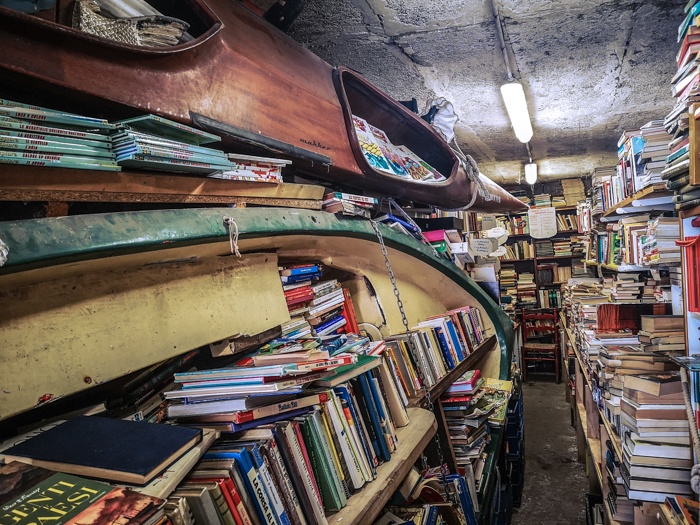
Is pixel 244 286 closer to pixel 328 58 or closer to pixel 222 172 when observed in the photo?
pixel 222 172

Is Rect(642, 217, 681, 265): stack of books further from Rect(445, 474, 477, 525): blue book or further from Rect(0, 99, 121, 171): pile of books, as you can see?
Rect(0, 99, 121, 171): pile of books

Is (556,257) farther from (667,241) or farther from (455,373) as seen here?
(455,373)

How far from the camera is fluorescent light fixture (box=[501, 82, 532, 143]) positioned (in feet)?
9.51

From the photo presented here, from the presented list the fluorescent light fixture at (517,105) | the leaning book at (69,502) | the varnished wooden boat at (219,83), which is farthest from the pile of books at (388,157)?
the leaning book at (69,502)

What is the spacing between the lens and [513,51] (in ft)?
8.99

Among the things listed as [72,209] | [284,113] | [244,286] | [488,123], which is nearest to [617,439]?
[244,286]

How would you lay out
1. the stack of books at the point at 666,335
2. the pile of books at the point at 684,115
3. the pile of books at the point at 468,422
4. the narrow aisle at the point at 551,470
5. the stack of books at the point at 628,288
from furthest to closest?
1. the narrow aisle at the point at 551,470
2. the stack of books at the point at 628,288
3. the pile of books at the point at 468,422
4. the stack of books at the point at 666,335
5. the pile of books at the point at 684,115

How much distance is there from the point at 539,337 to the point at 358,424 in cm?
772

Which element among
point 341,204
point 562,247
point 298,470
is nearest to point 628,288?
point 341,204

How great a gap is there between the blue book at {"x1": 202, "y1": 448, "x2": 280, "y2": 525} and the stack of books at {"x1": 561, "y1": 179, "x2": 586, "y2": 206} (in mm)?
8498

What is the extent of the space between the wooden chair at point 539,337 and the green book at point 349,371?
7.16 m

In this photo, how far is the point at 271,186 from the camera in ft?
4.86

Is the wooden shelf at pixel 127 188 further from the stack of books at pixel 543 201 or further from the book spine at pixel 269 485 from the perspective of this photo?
the stack of books at pixel 543 201

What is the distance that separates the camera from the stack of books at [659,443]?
6.14 ft
